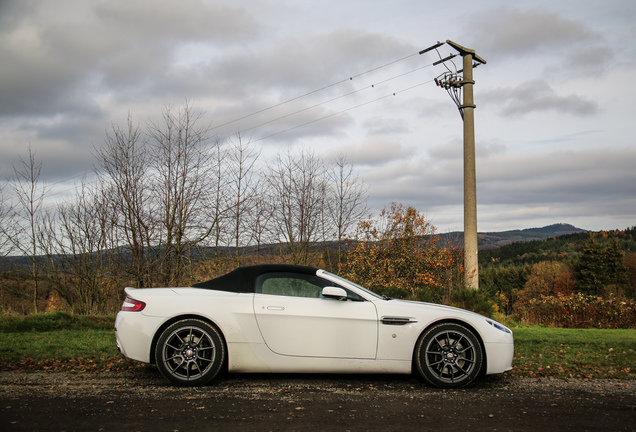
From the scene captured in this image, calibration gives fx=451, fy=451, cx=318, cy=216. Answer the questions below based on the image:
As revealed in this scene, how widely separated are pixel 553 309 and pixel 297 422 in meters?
13.7

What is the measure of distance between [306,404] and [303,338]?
91 centimetres

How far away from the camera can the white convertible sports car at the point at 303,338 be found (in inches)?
195

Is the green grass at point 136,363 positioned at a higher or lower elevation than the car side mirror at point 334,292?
lower

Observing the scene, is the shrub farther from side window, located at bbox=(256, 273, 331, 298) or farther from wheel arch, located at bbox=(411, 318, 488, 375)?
side window, located at bbox=(256, 273, 331, 298)

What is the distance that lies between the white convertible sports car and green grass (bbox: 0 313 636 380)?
1.14 metres

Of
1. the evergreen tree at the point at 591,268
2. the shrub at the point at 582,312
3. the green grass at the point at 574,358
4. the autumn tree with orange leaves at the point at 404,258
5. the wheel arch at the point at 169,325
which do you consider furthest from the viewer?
the evergreen tree at the point at 591,268

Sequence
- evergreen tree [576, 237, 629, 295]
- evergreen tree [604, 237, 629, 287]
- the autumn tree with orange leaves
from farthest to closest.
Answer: evergreen tree [576, 237, 629, 295] < evergreen tree [604, 237, 629, 287] < the autumn tree with orange leaves

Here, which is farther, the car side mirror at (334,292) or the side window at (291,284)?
the side window at (291,284)

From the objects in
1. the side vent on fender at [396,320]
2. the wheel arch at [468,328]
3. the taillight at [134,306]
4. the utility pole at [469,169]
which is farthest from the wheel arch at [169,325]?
the utility pole at [469,169]

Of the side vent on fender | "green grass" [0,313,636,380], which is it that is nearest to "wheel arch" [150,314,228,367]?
"green grass" [0,313,636,380]

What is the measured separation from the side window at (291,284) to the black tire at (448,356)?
1.31 metres

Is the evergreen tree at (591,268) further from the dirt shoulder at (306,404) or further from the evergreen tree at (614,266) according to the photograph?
the dirt shoulder at (306,404)

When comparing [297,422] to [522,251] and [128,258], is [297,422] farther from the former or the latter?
[522,251]

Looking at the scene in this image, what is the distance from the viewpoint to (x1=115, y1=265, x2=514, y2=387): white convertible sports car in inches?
195
